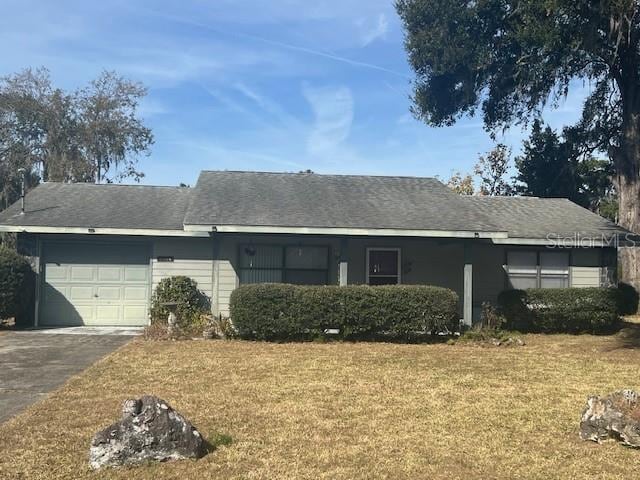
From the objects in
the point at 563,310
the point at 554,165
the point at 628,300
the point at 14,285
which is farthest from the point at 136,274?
the point at 554,165

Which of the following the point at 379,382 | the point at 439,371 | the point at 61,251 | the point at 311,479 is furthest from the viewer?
the point at 61,251

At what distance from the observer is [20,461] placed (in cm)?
521

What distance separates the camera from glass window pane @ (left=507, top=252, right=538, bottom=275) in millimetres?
17078

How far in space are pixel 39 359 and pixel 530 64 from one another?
20.7 meters

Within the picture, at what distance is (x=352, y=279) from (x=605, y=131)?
1677 centimetres

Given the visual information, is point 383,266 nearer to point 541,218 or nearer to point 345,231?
point 345,231

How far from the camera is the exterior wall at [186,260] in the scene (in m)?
16.0

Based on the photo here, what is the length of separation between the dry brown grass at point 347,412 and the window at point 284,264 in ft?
14.1

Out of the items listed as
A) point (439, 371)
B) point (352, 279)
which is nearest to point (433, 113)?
point (352, 279)

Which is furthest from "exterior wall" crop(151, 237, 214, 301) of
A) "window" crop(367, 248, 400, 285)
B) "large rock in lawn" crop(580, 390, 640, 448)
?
"large rock in lawn" crop(580, 390, 640, 448)

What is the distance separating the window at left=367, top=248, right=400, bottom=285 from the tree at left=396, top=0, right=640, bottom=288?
9.41 meters

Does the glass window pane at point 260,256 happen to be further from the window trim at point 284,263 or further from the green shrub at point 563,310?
the green shrub at point 563,310

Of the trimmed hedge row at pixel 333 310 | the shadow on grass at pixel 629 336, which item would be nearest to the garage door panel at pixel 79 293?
the trimmed hedge row at pixel 333 310

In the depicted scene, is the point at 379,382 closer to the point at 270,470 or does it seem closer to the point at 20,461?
the point at 270,470
